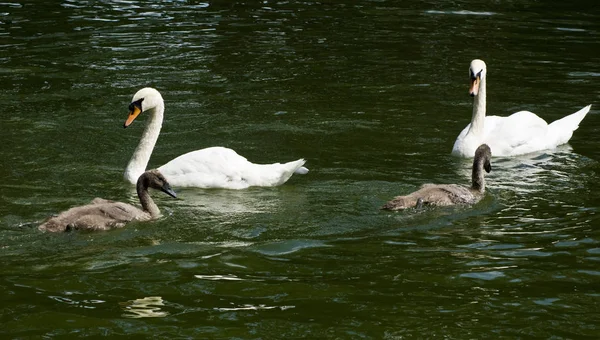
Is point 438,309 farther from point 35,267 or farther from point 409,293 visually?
point 35,267

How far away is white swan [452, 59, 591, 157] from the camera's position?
1398 cm

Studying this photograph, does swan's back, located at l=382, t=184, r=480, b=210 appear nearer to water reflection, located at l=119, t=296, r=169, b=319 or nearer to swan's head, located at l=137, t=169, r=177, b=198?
swan's head, located at l=137, t=169, r=177, b=198

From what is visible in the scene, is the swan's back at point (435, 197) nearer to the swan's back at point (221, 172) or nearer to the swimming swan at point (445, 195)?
the swimming swan at point (445, 195)

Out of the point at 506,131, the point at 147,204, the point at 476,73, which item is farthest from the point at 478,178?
the point at 147,204

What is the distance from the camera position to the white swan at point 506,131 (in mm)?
13984

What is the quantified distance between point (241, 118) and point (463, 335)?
8.38 m

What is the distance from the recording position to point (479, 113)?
47.0 ft

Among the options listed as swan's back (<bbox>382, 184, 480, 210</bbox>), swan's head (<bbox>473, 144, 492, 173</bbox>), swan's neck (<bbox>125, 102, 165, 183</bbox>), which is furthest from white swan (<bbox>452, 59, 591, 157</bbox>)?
swan's neck (<bbox>125, 102, 165, 183</bbox>)

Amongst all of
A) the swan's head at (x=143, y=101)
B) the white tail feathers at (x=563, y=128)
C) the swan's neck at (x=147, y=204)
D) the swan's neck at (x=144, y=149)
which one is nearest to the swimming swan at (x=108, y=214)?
the swan's neck at (x=147, y=204)

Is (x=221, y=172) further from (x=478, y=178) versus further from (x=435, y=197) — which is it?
(x=478, y=178)

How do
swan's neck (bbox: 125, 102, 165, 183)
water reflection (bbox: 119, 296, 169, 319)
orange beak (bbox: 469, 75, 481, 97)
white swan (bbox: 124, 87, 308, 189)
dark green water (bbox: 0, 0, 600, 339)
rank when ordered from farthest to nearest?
orange beak (bbox: 469, 75, 481, 97), swan's neck (bbox: 125, 102, 165, 183), white swan (bbox: 124, 87, 308, 189), dark green water (bbox: 0, 0, 600, 339), water reflection (bbox: 119, 296, 169, 319)

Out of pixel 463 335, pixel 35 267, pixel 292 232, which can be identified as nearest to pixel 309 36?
pixel 292 232

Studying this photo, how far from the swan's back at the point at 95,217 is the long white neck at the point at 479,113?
5133mm

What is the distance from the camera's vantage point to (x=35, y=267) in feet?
30.0
